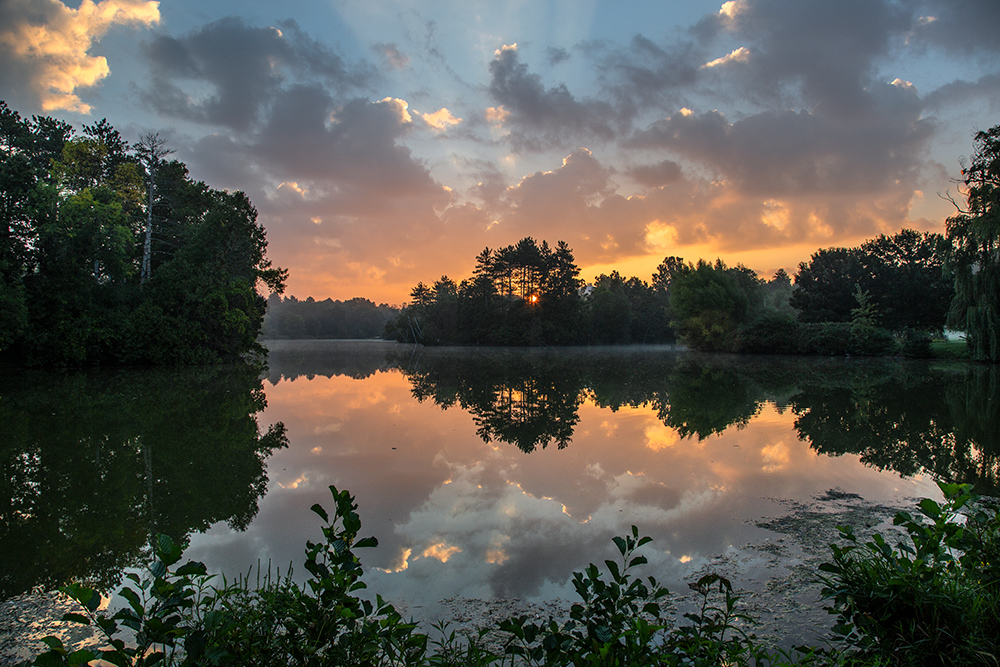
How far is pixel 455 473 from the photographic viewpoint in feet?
21.5

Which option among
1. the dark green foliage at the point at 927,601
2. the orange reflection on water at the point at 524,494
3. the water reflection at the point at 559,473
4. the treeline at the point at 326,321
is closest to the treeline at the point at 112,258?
the water reflection at the point at 559,473

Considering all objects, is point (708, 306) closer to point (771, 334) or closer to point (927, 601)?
point (771, 334)

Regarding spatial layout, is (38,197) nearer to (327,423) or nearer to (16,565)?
(327,423)

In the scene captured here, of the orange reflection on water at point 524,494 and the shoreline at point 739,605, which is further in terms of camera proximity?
the orange reflection on water at point 524,494

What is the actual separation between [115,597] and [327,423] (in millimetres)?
7077

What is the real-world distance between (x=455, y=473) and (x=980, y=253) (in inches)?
1086

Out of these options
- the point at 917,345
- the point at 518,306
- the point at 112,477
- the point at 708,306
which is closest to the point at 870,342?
the point at 917,345

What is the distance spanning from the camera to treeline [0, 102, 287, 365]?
67.2 ft

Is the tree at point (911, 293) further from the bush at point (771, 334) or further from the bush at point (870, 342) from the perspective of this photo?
the bush at point (771, 334)

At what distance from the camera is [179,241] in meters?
30.5

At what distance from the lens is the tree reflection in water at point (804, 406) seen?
765cm

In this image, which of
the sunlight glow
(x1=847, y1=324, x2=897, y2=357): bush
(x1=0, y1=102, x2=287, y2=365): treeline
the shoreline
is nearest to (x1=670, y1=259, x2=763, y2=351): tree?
(x1=847, y1=324, x2=897, y2=357): bush

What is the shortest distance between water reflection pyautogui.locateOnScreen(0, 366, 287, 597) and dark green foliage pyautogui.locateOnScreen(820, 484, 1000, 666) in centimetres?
454

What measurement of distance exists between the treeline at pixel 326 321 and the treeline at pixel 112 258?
8396 centimetres
